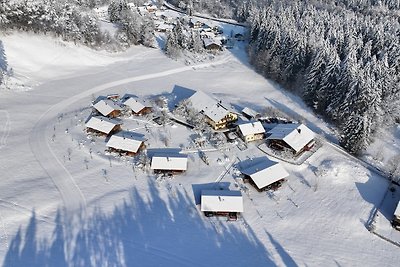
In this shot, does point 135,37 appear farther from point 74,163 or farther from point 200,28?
point 74,163

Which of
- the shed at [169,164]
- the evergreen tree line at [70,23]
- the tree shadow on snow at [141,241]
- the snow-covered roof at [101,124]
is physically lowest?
the tree shadow on snow at [141,241]

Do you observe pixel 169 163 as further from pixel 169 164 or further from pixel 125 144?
pixel 125 144

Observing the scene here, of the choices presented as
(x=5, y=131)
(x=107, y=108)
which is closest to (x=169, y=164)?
(x=107, y=108)

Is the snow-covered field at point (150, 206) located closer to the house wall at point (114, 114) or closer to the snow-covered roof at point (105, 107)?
the snow-covered roof at point (105, 107)

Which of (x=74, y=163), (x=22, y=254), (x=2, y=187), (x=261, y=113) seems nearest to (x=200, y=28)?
(x=261, y=113)

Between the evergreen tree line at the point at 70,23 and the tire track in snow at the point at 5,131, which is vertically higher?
the evergreen tree line at the point at 70,23

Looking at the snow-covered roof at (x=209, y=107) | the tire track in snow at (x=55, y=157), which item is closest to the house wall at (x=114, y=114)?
the tire track in snow at (x=55, y=157)
